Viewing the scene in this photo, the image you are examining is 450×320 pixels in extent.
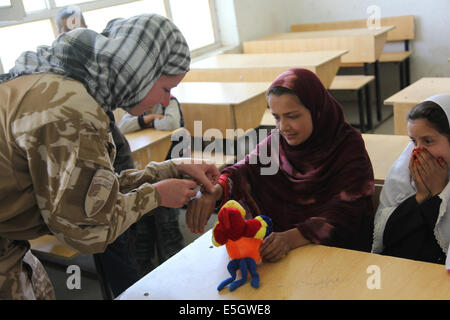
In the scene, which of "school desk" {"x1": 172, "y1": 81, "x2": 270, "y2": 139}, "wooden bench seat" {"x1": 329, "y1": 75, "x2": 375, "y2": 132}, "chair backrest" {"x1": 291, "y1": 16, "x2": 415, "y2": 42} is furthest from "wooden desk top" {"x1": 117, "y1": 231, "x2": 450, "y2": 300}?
"chair backrest" {"x1": 291, "y1": 16, "x2": 415, "y2": 42}

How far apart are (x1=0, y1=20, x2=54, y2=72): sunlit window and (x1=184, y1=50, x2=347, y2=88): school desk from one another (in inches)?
63.0

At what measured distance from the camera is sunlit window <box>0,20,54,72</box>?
381 centimetres

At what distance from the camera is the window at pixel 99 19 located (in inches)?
153

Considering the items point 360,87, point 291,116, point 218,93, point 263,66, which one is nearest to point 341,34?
point 360,87

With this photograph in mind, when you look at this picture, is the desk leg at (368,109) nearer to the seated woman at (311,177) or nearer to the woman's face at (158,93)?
the seated woman at (311,177)

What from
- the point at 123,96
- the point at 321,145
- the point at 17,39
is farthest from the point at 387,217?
the point at 17,39

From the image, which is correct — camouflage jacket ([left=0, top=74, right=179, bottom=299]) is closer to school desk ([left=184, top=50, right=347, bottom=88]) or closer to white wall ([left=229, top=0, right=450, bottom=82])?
school desk ([left=184, top=50, right=347, bottom=88])

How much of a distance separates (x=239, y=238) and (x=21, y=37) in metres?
3.30

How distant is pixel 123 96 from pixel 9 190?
36 cm

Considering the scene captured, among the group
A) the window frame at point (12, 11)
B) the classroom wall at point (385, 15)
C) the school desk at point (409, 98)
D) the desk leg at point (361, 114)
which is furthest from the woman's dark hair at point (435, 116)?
the classroom wall at point (385, 15)

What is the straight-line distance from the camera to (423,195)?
165 cm

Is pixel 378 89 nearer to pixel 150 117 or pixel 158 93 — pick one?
pixel 150 117
